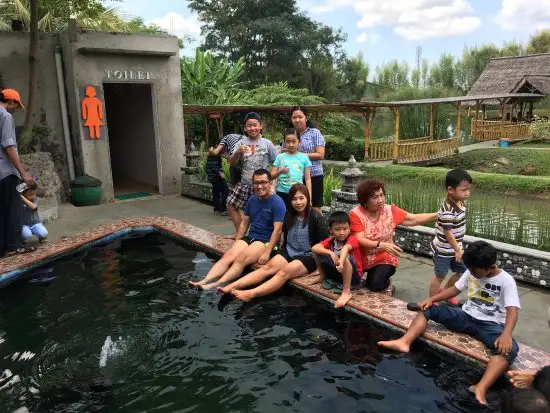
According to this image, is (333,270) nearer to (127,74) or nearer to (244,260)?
(244,260)

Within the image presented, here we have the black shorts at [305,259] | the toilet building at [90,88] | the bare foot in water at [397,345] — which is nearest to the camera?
the bare foot in water at [397,345]

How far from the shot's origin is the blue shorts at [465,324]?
3.12 m

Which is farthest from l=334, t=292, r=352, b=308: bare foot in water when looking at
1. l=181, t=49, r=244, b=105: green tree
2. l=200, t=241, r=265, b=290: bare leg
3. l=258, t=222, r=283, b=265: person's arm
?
l=181, t=49, r=244, b=105: green tree

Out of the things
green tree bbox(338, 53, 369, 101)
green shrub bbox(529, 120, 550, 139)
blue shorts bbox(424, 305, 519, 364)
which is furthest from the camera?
green tree bbox(338, 53, 369, 101)

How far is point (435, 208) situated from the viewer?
6.12 meters

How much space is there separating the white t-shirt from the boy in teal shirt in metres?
2.49

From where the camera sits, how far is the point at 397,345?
3.38 m

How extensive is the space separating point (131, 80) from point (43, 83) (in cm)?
155

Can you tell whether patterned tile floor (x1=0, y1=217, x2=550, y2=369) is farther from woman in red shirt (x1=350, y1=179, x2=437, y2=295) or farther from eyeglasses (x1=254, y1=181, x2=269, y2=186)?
eyeglasses (x1=254, y1=181, x2=269, y2=186)

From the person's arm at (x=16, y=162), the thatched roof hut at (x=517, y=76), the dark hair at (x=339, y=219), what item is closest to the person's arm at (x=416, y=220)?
the dark hair at (x=339, y=219)

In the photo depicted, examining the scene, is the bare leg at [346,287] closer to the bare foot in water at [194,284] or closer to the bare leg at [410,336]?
the bare leg at [410,336]

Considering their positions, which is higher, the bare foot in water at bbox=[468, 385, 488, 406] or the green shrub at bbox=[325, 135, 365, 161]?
the green shrub at bbox=[325, 135, 365, 161]

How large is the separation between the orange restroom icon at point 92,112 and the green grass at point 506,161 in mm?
13607

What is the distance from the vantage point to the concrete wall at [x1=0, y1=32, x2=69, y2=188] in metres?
8.26
